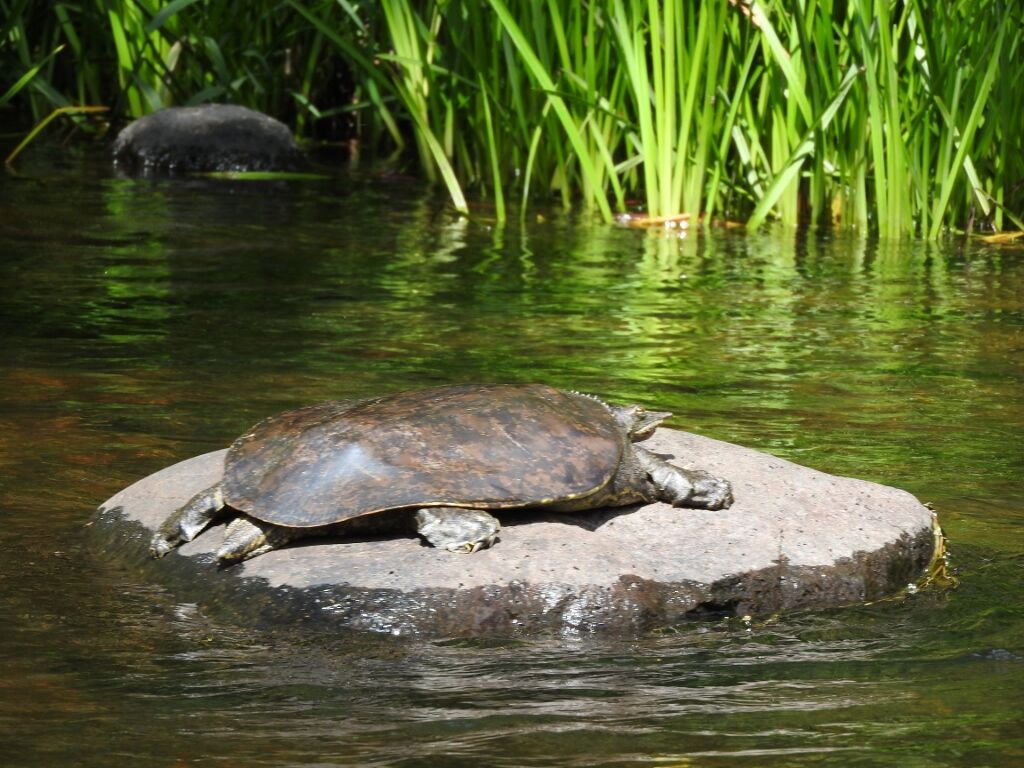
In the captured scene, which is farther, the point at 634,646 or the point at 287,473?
the point at 287,473

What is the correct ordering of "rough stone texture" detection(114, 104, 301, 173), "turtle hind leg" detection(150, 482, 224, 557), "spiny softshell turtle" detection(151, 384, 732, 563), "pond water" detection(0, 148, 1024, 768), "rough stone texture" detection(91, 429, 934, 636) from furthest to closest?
1. "rough stone texture" detection(114, 104, 301, 173)
2. "turtle hind leg" detection(150, 482, 224, 557)
3. "spiny softshell turtle" detection(151, 384, 732, 563)
4. "rough stone texture" detection(91, 429, 934, 636)
5. "pond water" detection(0, 148, 1024, 768)

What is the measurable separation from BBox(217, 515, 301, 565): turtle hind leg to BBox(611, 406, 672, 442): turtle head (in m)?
0.86

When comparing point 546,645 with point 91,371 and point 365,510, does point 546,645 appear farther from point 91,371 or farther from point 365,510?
point 91,371

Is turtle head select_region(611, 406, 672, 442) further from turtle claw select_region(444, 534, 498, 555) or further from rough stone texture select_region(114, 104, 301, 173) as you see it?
rough stone texture select_region(114, 104, 301, 173)

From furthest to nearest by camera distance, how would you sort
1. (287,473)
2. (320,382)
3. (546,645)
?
(320,382)
(287,473)
(546,645)

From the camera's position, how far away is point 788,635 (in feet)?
10.9

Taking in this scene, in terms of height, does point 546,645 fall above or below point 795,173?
below

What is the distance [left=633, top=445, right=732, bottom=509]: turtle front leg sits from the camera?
12.1ft

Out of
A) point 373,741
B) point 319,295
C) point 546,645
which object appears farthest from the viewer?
point 319,295

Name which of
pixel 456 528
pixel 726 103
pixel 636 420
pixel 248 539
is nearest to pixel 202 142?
pixel 726 103

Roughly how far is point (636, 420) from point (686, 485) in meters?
0.30

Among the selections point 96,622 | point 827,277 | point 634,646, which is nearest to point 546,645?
point 634,646

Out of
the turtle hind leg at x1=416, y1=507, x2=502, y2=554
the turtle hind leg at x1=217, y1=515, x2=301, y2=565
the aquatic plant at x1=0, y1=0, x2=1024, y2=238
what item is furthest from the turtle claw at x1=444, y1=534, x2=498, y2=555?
the aquatic plant at x1=0, y1=0, x2=1024, y2=238

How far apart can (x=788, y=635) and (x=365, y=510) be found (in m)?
0.91
